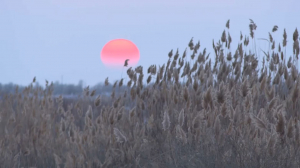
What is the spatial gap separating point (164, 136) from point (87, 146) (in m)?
0.67

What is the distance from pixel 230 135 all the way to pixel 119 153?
40.6 inches

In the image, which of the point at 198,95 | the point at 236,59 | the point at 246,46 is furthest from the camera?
the point at 246,46

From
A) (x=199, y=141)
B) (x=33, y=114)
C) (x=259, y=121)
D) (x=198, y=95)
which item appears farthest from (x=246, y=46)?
(x=259, y=121)

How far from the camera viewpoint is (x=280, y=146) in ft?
9.11

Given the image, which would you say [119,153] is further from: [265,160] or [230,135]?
[265,160]

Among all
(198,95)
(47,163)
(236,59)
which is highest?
(236,59)

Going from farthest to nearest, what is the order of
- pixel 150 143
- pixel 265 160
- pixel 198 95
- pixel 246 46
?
pixel 246 46 → pixel 150 143 → pixel 198 95 → pixel 265 160

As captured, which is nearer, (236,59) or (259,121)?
(259,121)

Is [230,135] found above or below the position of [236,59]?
below

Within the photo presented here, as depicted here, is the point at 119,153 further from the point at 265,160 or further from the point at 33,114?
the point at 33,114

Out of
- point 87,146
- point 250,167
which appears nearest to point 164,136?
point 87,146

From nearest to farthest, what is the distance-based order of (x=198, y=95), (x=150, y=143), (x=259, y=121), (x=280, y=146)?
(x=259, y=121) < (x=280, y=146) < (x=198, y=95) < (x=150, y=143)

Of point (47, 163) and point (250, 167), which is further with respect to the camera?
point (47, 163)

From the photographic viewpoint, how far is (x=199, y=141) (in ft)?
10.1
